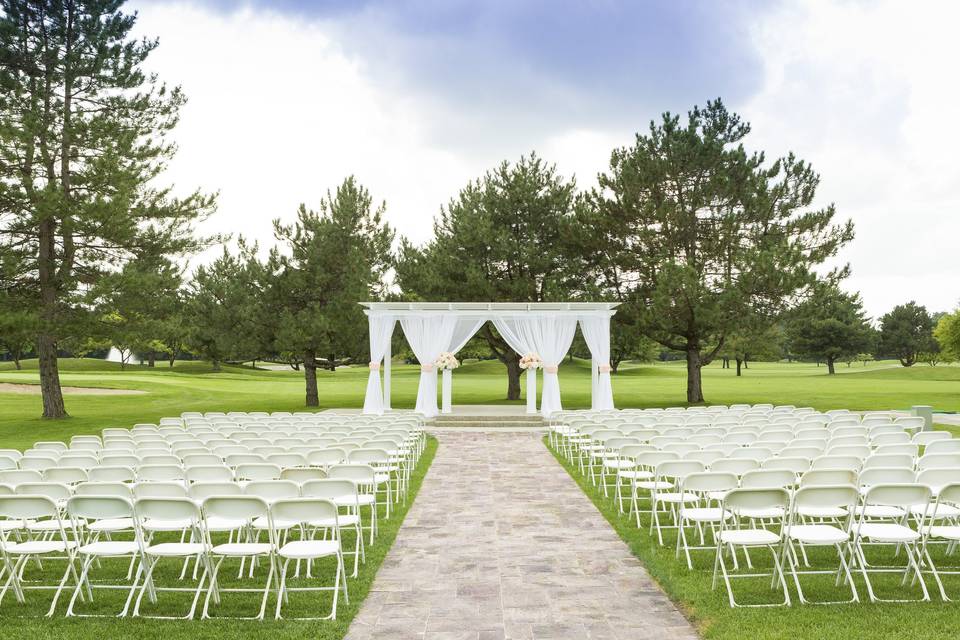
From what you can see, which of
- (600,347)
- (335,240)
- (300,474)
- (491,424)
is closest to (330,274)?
(335,240)

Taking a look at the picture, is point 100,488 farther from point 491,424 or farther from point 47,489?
point 491,424

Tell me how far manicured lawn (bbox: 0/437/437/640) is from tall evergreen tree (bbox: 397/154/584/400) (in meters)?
20.0

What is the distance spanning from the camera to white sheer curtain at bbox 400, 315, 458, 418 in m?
20.5

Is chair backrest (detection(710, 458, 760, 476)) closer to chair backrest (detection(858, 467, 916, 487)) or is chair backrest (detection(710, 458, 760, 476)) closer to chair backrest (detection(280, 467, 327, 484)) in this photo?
chair backrest (detection(858, 467, 916, 487))

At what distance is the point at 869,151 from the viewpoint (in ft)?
48.2

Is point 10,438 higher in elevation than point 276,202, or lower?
lower

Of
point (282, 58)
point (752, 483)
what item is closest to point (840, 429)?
point (752, 483)

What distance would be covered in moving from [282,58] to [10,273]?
11593mm

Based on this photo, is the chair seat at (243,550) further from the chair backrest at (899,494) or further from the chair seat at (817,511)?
the chair backrest at (899,494)

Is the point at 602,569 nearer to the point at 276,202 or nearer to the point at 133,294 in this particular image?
the point at 133,294

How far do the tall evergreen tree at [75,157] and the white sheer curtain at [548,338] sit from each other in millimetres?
11468

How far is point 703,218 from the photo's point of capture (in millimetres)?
25516

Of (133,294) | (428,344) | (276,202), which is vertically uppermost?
(276,202)

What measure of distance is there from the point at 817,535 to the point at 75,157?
2340cm
